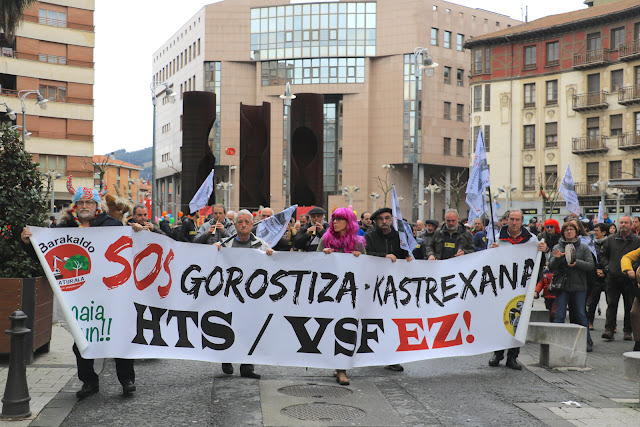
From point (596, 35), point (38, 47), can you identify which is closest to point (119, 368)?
point (596, 35)

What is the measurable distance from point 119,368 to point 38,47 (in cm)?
6312

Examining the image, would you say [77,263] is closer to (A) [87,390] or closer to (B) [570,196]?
(A) [87,390]

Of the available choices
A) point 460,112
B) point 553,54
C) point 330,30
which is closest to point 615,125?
point 553,54

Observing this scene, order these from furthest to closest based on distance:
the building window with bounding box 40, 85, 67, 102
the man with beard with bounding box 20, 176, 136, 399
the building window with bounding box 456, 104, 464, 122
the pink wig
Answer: the building window with bounding box 456, 104, 464, 122 → the building window with bounding box 40, 85, 67, 102 → the pink wig → the man with beard with bounding box 20, 176, 136, 399

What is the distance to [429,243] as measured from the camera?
11164mm

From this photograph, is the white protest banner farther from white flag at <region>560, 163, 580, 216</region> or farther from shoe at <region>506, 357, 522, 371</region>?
white flag at <region>560, 163, 580, 216</region>

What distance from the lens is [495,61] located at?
6356 cm

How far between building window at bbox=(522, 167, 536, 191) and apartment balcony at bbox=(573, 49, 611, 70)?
8697mm

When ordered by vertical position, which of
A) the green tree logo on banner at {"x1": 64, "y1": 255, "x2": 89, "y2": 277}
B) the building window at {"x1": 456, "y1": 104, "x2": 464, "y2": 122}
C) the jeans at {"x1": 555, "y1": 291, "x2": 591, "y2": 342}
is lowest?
the jeans at {"x1": 555, "y1": 291, "x2": 591, "y2": 342}

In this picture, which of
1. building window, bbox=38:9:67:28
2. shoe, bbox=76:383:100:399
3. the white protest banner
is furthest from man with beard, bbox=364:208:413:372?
building window, bbox=38:9:67:28

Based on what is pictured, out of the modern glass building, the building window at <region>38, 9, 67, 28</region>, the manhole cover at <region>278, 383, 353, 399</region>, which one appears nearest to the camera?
the manhole cover at <region>278, 383, 353, 399</region>

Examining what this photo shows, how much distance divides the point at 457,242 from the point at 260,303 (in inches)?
134

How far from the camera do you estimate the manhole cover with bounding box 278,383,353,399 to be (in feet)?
24.9

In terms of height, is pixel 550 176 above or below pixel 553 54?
below
